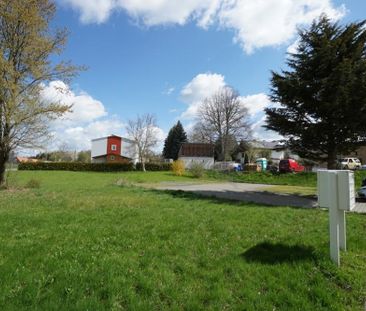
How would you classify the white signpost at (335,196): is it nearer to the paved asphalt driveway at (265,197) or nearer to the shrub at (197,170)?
the paved asphalt driveway at (265,197)

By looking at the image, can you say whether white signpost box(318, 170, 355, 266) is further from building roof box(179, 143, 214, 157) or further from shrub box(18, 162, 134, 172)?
building roof box(179, 143, 214, 157)

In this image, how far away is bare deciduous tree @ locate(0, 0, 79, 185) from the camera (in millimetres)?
17297

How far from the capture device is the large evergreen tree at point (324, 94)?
1416 cm

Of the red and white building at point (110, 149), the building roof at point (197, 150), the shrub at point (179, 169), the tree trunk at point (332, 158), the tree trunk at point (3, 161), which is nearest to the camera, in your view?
the tree trunk at point (332, 158)

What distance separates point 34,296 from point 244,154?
6558 centimetres

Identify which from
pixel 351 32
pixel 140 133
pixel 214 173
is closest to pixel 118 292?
pixel 351 32

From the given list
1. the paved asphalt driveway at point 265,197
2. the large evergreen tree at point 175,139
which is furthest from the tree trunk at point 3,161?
the large evergreen tree at point 175,139

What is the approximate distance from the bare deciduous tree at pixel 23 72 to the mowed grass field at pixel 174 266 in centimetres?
1106

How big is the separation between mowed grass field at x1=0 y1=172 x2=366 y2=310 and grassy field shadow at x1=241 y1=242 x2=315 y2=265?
0.06 ft

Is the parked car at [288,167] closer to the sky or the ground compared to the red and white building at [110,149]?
closer to the ground

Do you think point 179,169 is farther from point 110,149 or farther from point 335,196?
point 335,196

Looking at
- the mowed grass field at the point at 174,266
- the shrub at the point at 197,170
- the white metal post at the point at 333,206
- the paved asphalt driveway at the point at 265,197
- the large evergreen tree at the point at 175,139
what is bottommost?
the mowed grass field at the point at 174,266

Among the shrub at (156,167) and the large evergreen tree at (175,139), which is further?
the large evergreen tree at (175,139)

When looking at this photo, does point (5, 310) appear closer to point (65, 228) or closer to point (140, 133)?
point (65, 228)
